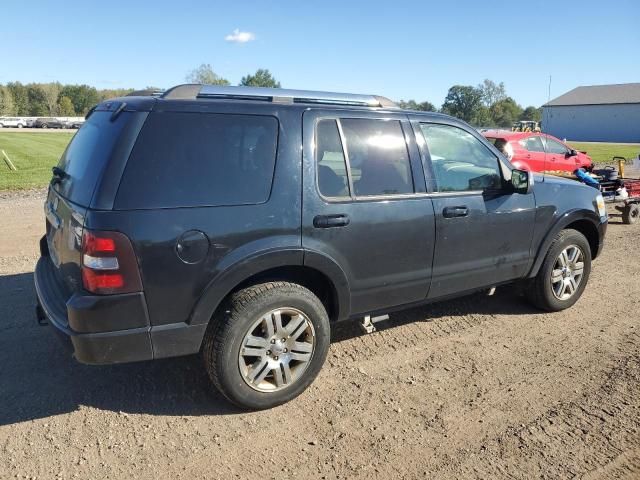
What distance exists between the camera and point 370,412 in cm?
332

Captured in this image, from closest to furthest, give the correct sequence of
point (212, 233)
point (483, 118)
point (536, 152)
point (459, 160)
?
point (212, 233)
point (459, 160)
point (536, 152)
point (483, 118)

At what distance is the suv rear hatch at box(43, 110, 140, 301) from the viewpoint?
2.91m

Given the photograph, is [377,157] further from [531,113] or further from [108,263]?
[531,113]

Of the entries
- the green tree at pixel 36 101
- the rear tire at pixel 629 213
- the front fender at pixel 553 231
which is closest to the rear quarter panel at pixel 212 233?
the front fender at pixel 553 231

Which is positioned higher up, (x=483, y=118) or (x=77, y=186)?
(x=483, y=118)

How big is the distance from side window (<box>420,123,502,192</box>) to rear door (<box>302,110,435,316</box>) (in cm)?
22

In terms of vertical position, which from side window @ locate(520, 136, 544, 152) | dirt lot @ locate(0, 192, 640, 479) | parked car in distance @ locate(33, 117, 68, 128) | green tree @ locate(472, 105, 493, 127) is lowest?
dirt lot @ locate(0, 192, 640, 479)

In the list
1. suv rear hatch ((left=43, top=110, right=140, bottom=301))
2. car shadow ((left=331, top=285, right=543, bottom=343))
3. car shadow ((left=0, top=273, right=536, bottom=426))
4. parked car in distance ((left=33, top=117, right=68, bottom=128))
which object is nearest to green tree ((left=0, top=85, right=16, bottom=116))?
parked car in distance ((left=33, top=117, right=68, bottom=128))

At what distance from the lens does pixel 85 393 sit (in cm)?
347

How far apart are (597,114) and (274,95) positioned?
79218 mm

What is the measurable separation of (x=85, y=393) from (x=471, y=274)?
3.03m

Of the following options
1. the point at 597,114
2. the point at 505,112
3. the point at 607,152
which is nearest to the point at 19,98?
the point at 505,112

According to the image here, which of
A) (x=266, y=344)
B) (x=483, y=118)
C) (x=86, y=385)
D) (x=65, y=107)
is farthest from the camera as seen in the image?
(x=65, y=107)

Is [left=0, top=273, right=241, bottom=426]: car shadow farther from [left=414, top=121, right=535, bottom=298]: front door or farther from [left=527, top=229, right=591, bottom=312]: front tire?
[left=527, top=229, right=591, bottom=312]: front tire
